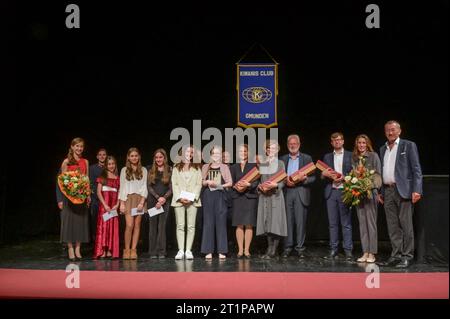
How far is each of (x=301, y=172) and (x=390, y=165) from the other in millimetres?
1064

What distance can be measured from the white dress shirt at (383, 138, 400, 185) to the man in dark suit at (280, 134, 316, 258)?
92cm

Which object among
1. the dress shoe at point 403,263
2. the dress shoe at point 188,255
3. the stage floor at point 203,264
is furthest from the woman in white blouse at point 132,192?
the dress shoe at point 403,263

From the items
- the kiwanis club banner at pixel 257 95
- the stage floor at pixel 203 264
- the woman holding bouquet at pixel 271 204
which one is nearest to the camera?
the stage floor at pixel 203 264

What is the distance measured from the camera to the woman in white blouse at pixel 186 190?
5.80 meters

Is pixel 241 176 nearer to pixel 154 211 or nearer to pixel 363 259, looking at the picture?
pixel 154 211

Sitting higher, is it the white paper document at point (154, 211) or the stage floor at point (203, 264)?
the white paper document at point (154, 211)

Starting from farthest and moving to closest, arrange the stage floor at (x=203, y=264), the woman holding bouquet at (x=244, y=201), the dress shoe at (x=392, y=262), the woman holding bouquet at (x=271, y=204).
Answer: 1. the woman holding bouquet at (x=244, y=201)
2. the woman holding bouquet at (x=271, y=204)
3. the dress shoe at (x=392, y=262)
4. the stage floor at (x=203, y=264)

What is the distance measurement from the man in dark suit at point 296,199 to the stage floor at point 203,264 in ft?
0.65

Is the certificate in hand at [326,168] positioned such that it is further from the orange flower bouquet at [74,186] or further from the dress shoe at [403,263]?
the orange flower bouquet at [74,186]

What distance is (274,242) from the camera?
5855mm

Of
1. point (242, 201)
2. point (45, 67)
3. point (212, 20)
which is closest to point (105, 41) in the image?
point (45, 67)

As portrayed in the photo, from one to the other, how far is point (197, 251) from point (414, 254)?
281cm

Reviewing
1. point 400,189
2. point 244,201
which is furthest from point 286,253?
point 400,189

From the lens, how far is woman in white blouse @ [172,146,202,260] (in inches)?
228
